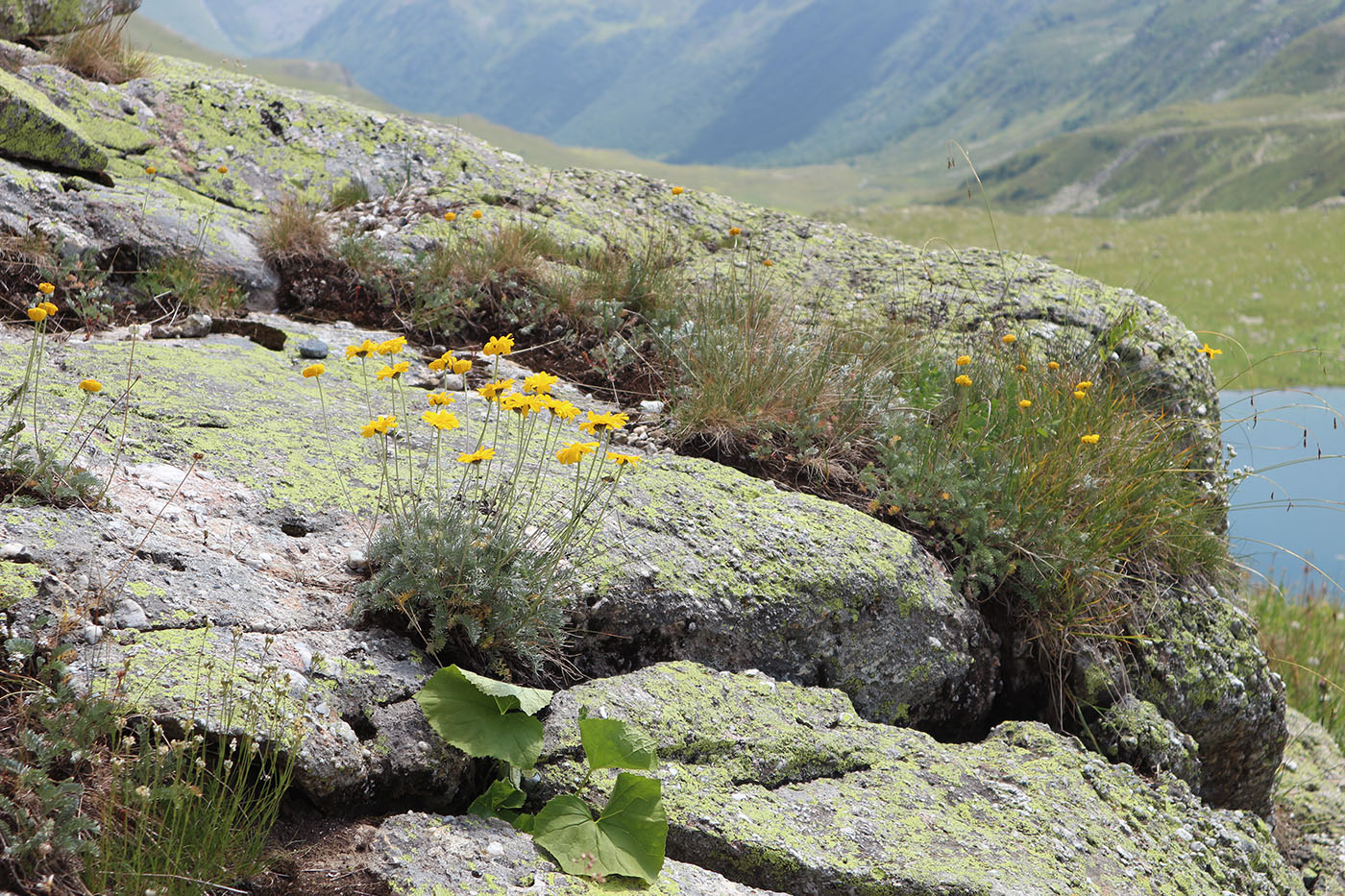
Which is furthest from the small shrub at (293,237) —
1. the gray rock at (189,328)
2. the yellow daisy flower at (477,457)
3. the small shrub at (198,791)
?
the small shrub at (198,791)

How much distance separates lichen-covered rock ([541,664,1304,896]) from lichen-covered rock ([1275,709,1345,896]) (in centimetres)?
172

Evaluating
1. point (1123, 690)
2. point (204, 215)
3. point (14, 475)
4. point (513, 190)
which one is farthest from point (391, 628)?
point (513, 190)

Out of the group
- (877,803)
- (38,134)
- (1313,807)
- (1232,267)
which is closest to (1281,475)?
(1313,807)

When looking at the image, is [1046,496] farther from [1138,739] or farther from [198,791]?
[198,791]

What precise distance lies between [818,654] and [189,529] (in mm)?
2523

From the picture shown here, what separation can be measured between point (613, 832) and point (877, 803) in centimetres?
104

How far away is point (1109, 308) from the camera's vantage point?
6598mm

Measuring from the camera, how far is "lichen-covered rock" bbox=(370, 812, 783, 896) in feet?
7.35

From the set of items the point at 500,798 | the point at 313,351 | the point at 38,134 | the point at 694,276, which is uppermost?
the point at 38,134

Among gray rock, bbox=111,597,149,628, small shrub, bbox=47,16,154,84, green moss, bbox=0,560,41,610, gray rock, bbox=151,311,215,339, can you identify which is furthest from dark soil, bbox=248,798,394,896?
small shrub, bbox=47,16,154,84

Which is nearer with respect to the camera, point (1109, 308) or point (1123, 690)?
point (1123, 690)

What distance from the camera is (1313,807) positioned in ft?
18.7

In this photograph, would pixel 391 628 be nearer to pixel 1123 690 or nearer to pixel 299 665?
pixel 299 665

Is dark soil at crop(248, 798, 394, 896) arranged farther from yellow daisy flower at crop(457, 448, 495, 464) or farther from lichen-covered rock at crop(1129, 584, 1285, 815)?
lichen-covered rock at crop(1129, 584, 1285, 815)
